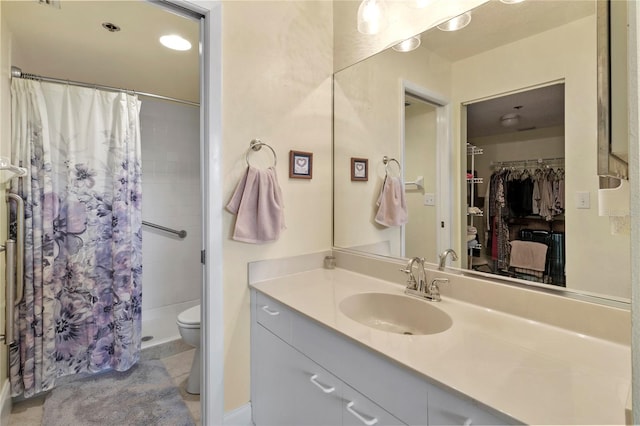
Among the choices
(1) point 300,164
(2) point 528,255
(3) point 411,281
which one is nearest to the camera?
(2) point 528,255

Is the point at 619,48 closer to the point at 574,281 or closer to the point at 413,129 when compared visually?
the point at 574,281

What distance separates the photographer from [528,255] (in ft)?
3.52

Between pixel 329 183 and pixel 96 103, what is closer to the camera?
pixel 329 183

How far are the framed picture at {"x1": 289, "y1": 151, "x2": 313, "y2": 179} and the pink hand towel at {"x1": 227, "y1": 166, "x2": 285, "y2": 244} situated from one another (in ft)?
0.49

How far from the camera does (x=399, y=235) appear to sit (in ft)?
5.01

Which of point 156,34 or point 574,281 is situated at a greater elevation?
point 156,34

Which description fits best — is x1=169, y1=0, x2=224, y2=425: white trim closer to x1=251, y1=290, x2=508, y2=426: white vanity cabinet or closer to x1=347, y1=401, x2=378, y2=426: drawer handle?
x1=251, y1=290, x2=508, y2=426: white vanity cabinet

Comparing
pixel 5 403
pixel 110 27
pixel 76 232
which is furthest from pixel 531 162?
pixel 5 403

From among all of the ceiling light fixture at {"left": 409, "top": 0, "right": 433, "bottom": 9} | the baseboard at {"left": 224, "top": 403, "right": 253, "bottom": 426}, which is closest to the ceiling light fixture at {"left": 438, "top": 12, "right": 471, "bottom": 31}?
the ceiling light fixture at {"left": 409, "top": 0, "right": 433, "bottom": 9}

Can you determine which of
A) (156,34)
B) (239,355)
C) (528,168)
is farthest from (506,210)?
(156,34)

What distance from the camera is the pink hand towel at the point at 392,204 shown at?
4.96 ft

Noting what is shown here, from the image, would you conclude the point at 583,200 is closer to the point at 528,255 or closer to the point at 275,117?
the point at 528,255

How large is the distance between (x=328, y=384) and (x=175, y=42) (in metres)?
2.07

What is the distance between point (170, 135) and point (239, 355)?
7.59 ft
